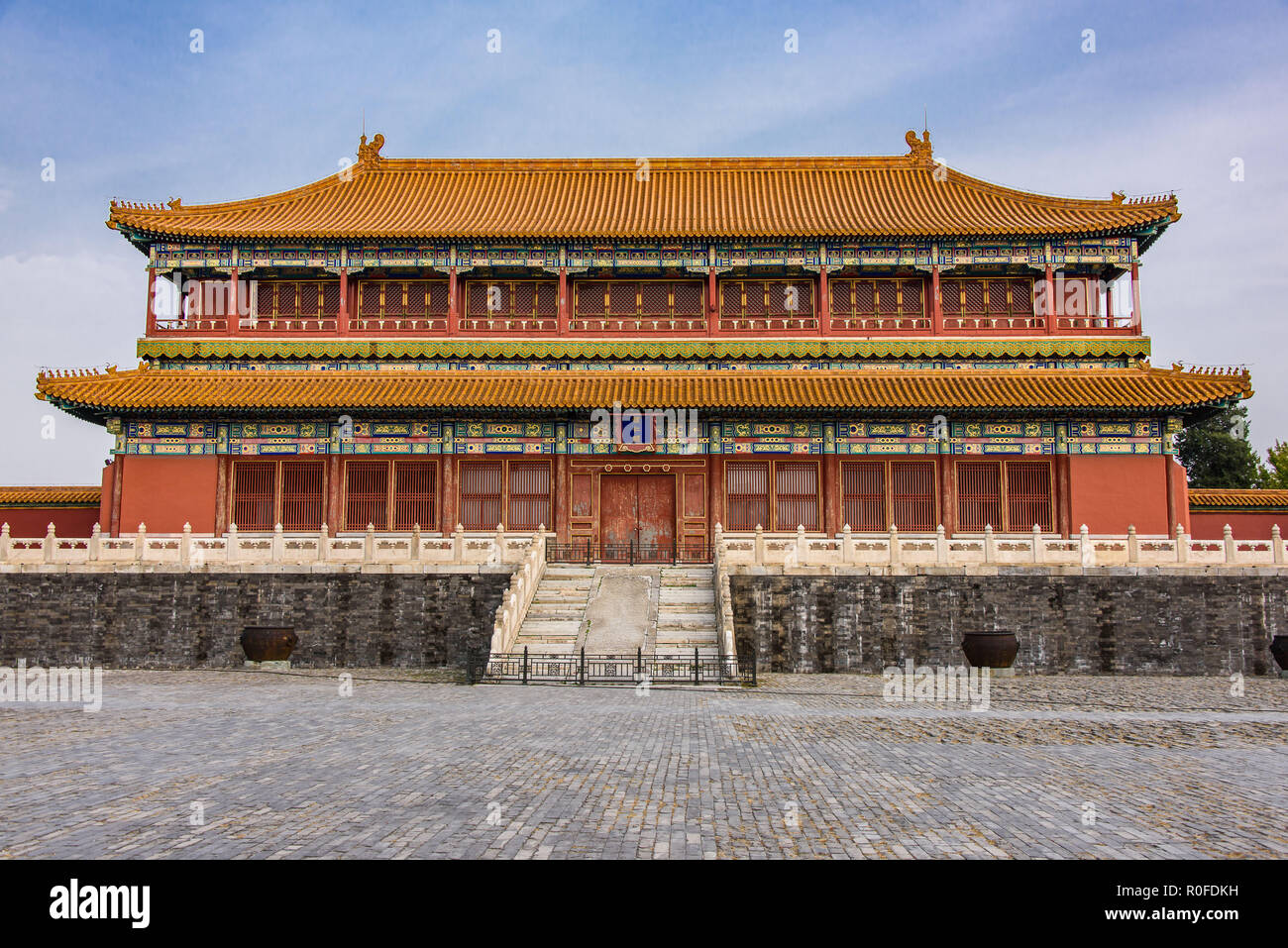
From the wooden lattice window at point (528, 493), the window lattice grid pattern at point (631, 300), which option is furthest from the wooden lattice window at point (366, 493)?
the window lattice grid pattern at point (631, 300)

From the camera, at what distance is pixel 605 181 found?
33.4 metres

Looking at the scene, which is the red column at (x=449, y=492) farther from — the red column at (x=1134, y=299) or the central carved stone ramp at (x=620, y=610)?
the red column at (x=1134, y=299)

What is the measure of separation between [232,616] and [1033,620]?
1957 cm

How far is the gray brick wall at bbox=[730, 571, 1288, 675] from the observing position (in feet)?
69.7

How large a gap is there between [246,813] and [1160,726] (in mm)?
13052

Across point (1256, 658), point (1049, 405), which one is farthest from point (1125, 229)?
point (1256, 658)

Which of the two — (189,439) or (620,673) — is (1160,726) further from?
(189,439)

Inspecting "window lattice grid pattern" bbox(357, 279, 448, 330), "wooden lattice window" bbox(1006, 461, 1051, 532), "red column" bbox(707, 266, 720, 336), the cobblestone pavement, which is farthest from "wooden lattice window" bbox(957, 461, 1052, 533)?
"window lattice grid pattern" bbox(357, 279, 448, 330)

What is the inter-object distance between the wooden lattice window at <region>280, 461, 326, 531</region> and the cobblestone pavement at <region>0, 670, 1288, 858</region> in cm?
1167

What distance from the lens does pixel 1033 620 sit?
2145 cm

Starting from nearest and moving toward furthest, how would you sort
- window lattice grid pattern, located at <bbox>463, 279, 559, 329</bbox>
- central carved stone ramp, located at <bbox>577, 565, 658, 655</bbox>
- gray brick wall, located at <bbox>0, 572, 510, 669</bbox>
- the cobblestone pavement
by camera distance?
1. the cobblestone pavement
2. central carved stone ramp, located at <bbox>577, 565, 658, 655</bbox>
3. gray brick wall, located at <bbox>0, 572, 510, 669</bbox>
4. window lattice grid pattern, located at <bbox>463, 279, 559, 329</bbox>

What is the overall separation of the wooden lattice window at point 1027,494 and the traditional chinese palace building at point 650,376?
0.30 ft

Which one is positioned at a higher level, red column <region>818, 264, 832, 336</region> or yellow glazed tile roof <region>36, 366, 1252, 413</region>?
red column <region>818, 264, 832, 336</region>

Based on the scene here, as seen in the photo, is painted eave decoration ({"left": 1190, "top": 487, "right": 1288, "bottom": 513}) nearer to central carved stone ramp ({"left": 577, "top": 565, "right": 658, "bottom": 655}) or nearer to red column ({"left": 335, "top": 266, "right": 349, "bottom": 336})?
central carved stone ramp ({"left": 577, "top": 565, "right": 658, "bottom": 655})
